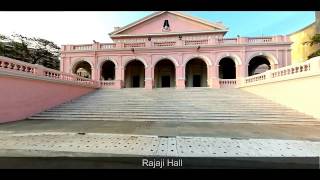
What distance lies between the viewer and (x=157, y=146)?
219 inches

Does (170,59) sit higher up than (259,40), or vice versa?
(259,40)

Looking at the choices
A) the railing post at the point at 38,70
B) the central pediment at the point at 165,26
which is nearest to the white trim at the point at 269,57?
the central pediment at the point at 165,26

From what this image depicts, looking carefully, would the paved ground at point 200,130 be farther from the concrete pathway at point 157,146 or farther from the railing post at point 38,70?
the railing post at point 38,70

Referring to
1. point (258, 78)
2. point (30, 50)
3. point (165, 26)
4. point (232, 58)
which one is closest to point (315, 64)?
point (258, 78)

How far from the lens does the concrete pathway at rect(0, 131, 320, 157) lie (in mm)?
4945

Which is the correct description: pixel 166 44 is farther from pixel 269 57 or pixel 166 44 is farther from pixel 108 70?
pixel 269 57

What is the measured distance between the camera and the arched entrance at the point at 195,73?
2469 cm

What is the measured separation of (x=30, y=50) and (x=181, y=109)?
2488 cm

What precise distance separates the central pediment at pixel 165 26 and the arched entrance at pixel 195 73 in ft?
11.7

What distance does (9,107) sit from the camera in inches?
416

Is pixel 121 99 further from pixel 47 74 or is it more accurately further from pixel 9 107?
pixel 9 107
